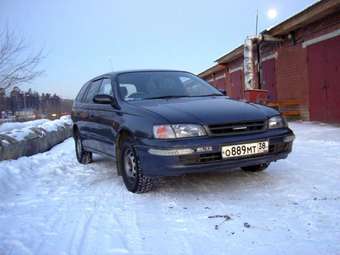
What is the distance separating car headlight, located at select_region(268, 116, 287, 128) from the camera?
4.52 m

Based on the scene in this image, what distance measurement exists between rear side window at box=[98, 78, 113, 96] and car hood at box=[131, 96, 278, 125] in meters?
0.90

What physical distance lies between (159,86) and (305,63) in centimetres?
952

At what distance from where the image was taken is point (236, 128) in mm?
4203

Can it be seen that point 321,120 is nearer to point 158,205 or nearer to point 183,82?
point 183,82

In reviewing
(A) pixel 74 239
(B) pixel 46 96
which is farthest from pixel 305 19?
(B) pixel 46 96

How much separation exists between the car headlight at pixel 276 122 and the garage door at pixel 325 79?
7830mm

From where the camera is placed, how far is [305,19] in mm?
12195

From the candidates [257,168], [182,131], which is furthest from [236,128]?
[257,168]

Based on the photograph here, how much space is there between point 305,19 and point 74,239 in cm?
1111

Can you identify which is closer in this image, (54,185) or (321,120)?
(54,185)

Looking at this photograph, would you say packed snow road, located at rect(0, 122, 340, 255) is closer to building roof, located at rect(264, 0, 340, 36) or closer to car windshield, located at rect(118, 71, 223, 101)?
car windshield, located at rect(118, 71, 223, 101)

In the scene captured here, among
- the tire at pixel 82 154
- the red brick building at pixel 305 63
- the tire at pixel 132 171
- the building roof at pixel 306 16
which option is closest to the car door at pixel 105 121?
the tire at pixel 132 171

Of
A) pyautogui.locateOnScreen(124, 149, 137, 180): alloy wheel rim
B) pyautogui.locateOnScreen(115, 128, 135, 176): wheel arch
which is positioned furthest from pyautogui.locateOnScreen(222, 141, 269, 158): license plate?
pyautogui.locateOnScreen(115, 128, 135, 176): wheel arch

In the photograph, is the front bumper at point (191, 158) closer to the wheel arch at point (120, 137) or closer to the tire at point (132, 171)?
the tire at point (132, 171)
